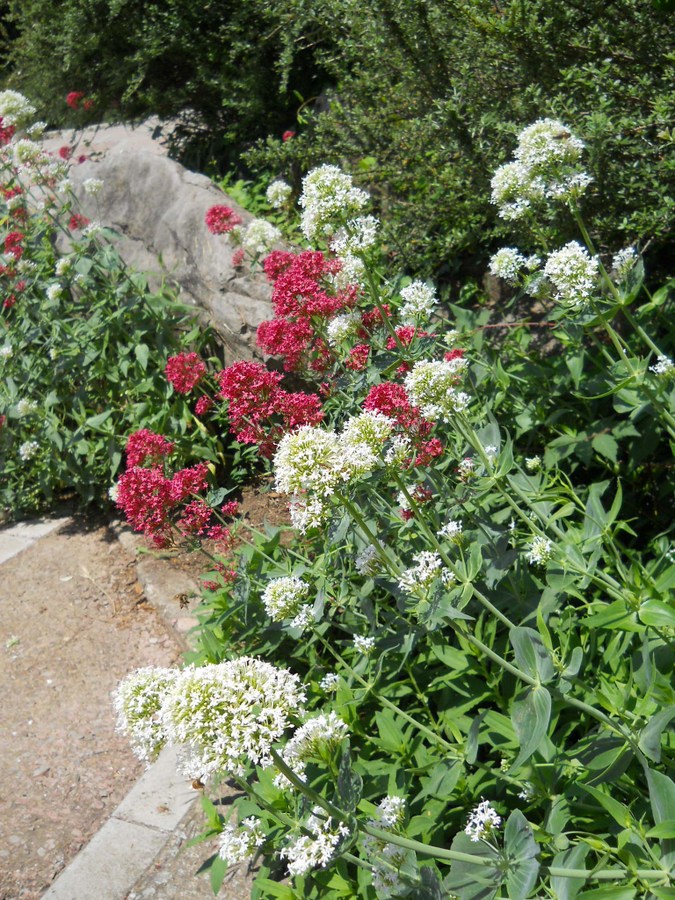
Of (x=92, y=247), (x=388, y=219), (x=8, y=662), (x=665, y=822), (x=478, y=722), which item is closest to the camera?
(x=665, y=822)

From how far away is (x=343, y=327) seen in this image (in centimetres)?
303

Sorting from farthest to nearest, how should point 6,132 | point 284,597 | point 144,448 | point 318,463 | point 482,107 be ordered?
1. point 6,132
2. point 482,107
3. point 144,448
4. point 284,597
5. point 318,463

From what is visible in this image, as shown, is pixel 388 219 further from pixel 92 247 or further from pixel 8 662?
pixel 8 662

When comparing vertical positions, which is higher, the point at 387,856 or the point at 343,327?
the point at 343,327

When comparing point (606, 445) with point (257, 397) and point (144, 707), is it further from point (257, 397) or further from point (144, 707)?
point (144, 707)

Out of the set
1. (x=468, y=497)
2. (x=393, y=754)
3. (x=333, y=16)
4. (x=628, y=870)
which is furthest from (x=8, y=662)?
(x=333, y=16)

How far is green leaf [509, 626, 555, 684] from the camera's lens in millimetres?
2057

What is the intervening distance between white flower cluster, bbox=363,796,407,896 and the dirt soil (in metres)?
1.73

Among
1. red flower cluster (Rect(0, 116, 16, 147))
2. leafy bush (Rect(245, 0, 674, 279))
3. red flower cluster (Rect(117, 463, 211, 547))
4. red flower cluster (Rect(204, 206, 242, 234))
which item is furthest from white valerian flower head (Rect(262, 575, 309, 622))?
red flower cluster (Rect(0, 116, 16, 147))

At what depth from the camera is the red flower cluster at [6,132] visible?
630 centimetres

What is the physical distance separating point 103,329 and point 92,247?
669 millimetres

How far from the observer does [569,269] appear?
8.39 ft

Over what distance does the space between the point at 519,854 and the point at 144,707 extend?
901 mm

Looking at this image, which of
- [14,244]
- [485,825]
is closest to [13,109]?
[14,244]
